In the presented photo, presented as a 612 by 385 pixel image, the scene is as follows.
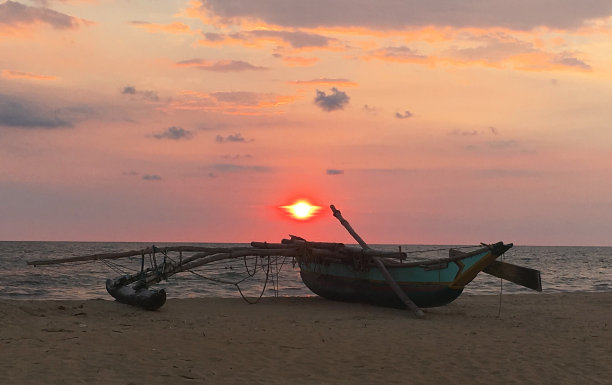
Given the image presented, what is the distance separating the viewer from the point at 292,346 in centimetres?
1187

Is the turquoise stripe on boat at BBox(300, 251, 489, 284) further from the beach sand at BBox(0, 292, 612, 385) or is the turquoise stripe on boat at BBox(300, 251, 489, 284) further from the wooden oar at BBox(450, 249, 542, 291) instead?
the beach sand at BBox(0, 292, 612, 385)

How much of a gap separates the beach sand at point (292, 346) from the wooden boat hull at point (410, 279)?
2.08 feet

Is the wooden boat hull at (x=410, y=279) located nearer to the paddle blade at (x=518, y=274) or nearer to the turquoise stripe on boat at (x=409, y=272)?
the turquoise stripe on boat at (x=409, y=272)

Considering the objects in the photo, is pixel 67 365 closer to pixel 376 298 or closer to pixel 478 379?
pixel 478 379

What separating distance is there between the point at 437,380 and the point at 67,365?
19.6 feet

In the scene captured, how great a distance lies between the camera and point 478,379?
381 inches

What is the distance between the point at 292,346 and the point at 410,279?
7.46 meters

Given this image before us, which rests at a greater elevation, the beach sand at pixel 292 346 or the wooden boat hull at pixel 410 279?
the wooden boat hull at pixel 410 279

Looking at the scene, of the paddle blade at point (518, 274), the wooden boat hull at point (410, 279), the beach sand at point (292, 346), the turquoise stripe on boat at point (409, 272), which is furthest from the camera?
the turquoise stripe on boat at point (409, 272)

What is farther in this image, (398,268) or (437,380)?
(398,268)

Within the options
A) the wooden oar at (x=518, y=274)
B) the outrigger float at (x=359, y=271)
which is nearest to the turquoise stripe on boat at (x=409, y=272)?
the outrigger float at (x=359, y=271)

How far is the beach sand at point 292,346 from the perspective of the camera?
946 cm

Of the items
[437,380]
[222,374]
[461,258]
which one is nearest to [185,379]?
[222,374]

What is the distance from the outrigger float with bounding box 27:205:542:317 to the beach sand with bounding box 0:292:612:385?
1.98 ft
